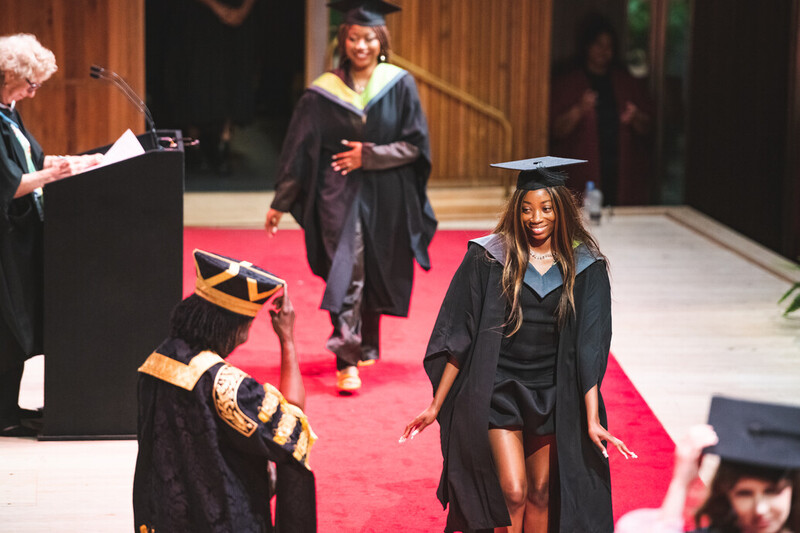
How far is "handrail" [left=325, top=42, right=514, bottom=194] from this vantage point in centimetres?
1059

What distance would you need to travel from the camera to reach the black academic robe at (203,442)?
9.59ft

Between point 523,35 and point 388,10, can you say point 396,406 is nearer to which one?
point 388,10

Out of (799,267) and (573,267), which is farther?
(799,267)

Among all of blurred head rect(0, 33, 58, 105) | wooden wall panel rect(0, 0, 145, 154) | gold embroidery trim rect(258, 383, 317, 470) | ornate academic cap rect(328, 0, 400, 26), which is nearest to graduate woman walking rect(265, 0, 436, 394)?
ornate academic cap rect(328, 0, 400, 26)

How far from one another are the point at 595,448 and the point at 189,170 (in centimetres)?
854

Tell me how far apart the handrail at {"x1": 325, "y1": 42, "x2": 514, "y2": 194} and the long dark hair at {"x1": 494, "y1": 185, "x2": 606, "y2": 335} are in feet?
22.7

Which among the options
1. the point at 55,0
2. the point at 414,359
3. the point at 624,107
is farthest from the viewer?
the point at 624,107

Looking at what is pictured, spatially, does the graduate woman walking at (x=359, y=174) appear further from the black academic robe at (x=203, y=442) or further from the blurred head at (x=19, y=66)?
the black academic robe at (x=203, y=442)

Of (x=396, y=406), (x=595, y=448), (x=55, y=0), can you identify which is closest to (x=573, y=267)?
(x=595, y=448)

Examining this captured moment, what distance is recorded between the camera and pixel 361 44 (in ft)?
18.5

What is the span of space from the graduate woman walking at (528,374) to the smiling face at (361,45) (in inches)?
82.5

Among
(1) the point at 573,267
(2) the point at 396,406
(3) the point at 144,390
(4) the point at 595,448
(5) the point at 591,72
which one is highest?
(5) the point at 591,72

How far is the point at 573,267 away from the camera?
3.69 m

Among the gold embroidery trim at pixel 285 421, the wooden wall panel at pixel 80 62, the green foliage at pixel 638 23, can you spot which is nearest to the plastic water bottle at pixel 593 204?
the green foliage at pixel 638 23
